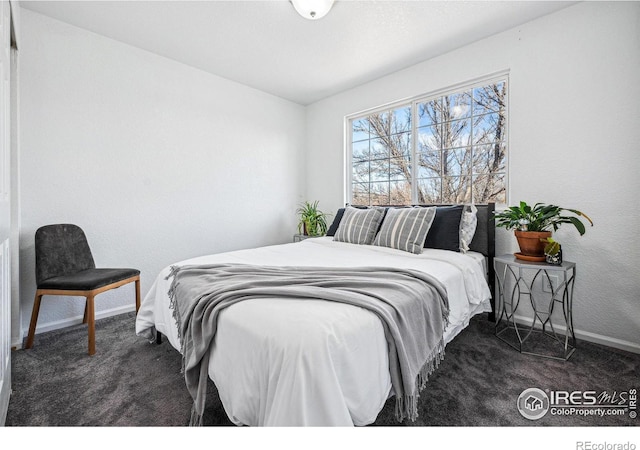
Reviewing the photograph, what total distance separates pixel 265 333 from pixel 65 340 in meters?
2.17

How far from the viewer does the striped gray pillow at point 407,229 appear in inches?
94.7

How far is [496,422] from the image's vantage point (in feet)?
4.50

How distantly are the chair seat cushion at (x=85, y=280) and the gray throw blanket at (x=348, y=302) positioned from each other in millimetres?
816

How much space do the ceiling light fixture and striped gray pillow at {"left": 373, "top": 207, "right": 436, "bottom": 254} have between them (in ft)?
5.60

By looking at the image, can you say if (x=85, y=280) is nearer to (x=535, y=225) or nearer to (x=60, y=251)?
(x=60, y=251)

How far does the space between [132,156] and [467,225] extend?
3193 mm

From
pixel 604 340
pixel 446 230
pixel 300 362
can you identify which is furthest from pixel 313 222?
pixel 300 362

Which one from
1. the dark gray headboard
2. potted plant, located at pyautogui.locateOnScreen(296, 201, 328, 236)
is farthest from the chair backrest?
the dark gray headboard

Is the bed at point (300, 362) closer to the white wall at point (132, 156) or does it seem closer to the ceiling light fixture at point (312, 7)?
the white wall at point (132, 156)

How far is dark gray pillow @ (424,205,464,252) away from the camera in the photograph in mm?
2439

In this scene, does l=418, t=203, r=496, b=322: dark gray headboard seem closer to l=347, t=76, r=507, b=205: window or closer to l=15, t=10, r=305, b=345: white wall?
l=347, t=76, r=507, b=205: window

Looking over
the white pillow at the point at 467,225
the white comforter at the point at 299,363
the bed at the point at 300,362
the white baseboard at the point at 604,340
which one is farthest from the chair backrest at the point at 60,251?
the white baseboard at the point at 604,340
